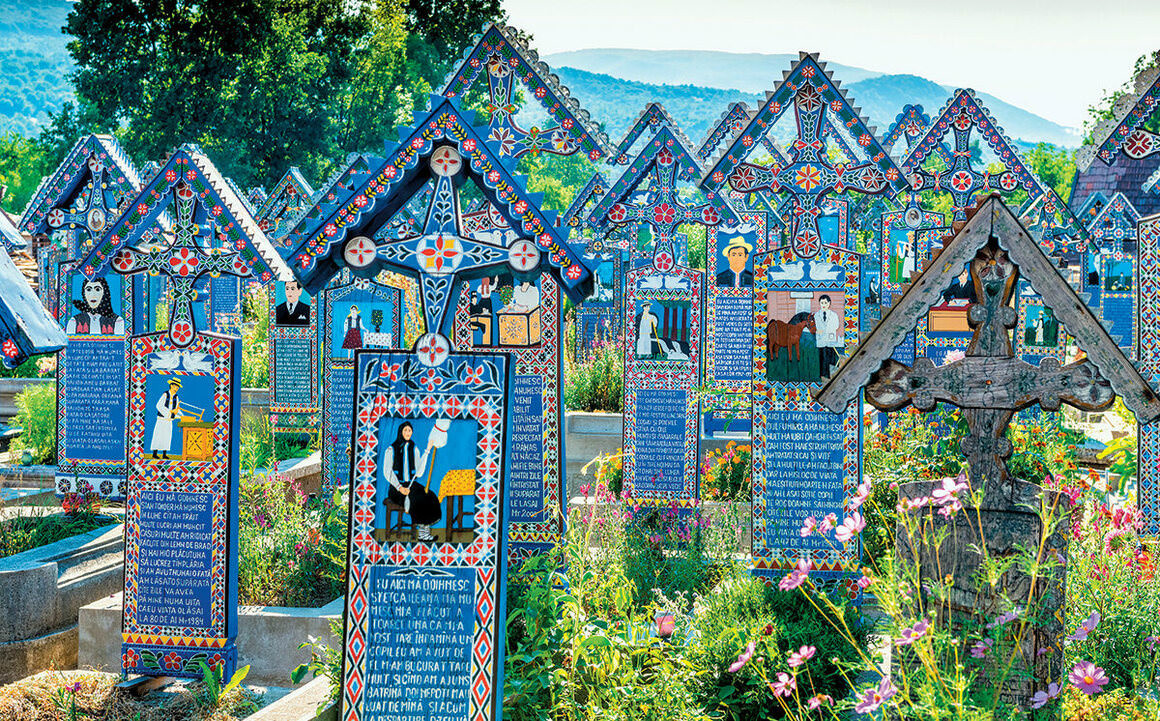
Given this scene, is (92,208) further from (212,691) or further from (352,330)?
(212,691)

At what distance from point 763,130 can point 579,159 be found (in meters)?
74.9

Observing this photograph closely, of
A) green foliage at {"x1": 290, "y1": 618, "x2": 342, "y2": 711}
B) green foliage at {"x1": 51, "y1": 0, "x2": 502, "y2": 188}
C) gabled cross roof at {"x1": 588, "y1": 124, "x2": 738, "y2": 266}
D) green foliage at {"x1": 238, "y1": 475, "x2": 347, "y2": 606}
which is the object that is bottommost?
green foliage at {"x1": 290, "y1": 618, "x2": 342, "y2": 711}

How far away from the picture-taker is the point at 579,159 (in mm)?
84688

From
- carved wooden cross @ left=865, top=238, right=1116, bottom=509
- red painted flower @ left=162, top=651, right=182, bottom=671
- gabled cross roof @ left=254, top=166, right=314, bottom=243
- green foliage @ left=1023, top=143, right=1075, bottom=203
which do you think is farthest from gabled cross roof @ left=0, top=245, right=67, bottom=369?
green foliage @ left=1023, top=143, right=1075, bottom=203

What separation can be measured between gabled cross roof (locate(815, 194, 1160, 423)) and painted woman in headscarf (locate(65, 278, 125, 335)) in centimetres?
885

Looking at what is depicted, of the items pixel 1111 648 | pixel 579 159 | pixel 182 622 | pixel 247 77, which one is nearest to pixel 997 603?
pixel 1111 648

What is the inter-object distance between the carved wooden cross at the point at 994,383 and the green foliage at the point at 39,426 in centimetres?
1088

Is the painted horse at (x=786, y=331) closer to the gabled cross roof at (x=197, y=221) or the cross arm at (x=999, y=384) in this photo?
the cross arm at (x=999, y=384)

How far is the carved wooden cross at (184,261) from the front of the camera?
732 cm

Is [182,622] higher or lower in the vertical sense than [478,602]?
lower

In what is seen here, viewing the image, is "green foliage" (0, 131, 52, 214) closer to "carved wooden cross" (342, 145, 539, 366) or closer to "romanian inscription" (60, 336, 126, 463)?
"romanian inscription" (60, 336, 126, 463)

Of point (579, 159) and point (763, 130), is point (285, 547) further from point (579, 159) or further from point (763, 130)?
point (579, 159)

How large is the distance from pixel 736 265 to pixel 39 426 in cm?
854

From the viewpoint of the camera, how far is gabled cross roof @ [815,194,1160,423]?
475 centimetres
